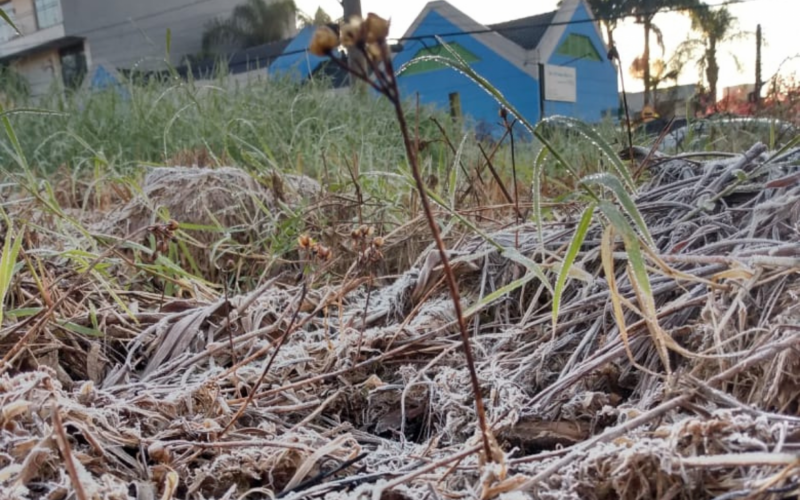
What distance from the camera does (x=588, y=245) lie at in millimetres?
798

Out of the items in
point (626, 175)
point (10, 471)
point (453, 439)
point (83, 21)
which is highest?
point (83, 21)

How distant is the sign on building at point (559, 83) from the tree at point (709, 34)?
113 centimetres

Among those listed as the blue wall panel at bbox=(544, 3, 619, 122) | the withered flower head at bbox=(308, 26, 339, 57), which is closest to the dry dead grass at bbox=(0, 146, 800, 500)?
the withered flower head at bbox=(308, 26, 339, 57)

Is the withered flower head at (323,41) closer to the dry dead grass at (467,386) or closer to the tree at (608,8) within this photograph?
the dry dead grass at (467,386)

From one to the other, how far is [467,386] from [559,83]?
4.63 metres

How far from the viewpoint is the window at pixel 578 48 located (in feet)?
17.7

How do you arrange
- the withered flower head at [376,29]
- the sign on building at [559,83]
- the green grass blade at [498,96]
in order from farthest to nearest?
the sign on building at [559,83] < the green grass blade at [498,96] < the withered flower head at [376,29]

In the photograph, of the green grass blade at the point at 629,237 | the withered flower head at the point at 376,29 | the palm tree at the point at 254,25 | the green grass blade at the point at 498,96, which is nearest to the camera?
the withered flower head at the point at 376,29

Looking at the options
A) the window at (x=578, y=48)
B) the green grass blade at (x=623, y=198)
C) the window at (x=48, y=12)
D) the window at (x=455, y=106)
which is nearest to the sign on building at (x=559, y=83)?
the window at (x=578, y=48)

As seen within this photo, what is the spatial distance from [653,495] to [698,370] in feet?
0.54

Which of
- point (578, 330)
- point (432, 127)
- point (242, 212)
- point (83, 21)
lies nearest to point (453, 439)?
point (578, 330)

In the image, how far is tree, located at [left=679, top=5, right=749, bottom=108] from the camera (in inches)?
198

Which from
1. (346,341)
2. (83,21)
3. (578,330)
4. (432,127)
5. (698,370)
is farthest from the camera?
(83,21)

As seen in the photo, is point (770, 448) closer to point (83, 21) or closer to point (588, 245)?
point (588, 245)
